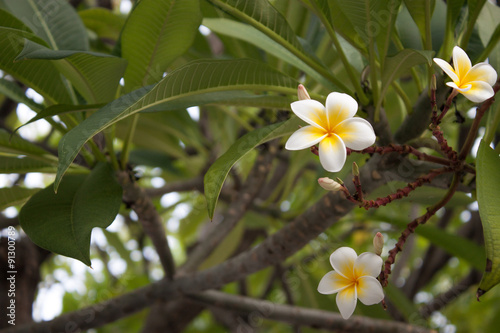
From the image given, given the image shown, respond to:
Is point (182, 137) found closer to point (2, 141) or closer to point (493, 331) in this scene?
point (2, 141)

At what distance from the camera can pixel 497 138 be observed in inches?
54.6

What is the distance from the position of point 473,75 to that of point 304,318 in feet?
2.48

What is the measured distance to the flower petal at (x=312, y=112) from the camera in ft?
1.55

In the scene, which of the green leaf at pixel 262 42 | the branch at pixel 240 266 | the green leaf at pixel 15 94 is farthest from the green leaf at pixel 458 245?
the green leaf at pixel 15 94

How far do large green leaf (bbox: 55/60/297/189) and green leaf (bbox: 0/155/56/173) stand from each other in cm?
27

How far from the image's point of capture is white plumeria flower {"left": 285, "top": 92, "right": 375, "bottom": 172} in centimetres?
45

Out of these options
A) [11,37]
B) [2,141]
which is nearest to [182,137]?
[2,141]

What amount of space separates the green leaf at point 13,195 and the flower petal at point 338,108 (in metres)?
0.59

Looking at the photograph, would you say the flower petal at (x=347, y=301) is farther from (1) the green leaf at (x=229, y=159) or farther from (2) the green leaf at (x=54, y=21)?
(2) the green leaf at (x=54, y=21)

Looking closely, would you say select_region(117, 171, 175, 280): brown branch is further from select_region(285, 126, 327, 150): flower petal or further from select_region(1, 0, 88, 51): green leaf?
select_region(285, 126, 327, 150): flower petal

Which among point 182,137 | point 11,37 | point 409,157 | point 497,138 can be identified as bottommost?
point 182,137

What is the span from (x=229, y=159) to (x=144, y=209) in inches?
14.3

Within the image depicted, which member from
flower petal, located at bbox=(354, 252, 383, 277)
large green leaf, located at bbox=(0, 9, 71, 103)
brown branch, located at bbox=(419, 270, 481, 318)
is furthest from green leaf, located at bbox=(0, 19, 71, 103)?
brown branch, located at bbox=(419, 270, 481, 318)

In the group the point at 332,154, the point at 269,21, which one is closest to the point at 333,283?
the point at 332,154
